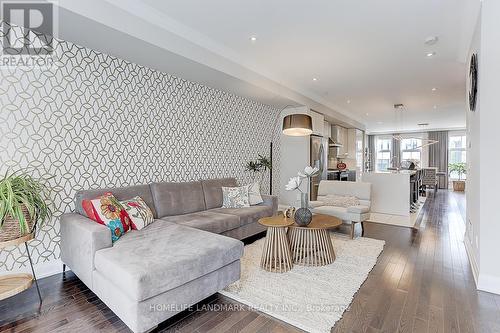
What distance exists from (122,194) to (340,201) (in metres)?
3.49

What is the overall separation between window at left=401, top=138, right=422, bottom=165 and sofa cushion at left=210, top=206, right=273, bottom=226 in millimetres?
11439

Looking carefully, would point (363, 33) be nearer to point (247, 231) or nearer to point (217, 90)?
point (217, 90)

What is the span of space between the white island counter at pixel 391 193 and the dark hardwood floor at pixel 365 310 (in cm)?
276

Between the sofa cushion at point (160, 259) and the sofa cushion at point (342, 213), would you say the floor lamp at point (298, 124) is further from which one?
the sofa cushion at point (160, 259)

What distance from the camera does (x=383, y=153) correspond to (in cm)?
1370

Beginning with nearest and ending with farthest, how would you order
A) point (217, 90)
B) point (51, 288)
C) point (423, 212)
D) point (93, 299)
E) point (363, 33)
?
1. point (93, 299)
2. point (51, 288)
3. point (363, 33)
4. point (217, 90)
5. point (423, 212)

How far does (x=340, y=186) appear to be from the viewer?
4.92 metres

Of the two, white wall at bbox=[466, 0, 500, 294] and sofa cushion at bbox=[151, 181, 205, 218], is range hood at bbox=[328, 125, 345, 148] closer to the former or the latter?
sofa cushion at bbox=[151, 181, 205, 218]

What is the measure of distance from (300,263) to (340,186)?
94.2 inches

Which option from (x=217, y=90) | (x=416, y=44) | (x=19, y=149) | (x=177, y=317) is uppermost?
(x=416, y=44)

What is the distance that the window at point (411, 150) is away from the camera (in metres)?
12.5

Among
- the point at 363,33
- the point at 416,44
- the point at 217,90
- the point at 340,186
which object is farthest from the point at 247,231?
the point at 416,44

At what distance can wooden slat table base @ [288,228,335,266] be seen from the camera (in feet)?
9.71

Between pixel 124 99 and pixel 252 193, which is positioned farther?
pixel 252 193
